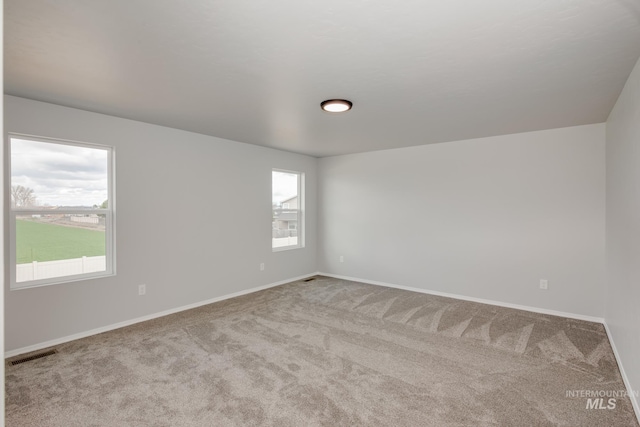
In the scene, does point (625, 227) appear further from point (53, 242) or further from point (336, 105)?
point (53, 242)

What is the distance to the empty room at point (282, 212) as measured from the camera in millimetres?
2084

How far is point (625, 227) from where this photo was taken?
2.73 meters

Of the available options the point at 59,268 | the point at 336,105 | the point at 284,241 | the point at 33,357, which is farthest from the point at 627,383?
the point at 59,268

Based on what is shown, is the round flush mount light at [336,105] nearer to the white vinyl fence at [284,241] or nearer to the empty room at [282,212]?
the empty room at [282,212]

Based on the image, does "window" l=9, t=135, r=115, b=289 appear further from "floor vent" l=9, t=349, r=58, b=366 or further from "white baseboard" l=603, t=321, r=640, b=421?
"white baseboard" l=603, t=321, r=640, b=421

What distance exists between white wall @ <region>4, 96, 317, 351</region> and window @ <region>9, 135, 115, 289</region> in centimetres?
13

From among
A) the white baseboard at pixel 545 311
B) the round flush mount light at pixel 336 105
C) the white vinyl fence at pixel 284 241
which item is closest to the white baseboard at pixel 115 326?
the white vinyl fence at pixel 284 241

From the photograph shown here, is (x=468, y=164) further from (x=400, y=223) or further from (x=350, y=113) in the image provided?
(x=350, y=113)

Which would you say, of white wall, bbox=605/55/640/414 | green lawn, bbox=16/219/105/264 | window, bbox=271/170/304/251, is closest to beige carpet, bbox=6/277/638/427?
white wall, bbox=605/55/640/414

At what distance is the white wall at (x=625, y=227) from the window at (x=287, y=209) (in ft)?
14.3

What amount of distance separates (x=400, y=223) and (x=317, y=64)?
361 centimetres

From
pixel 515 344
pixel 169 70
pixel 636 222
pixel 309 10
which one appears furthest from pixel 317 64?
pixel 515 344

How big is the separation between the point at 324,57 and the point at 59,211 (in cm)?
307

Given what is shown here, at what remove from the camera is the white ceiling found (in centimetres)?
180
